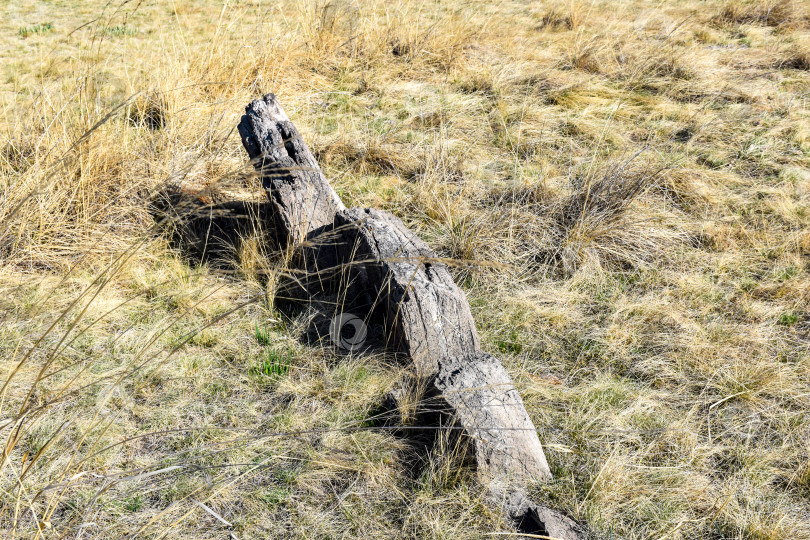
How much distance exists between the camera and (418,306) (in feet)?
7.86

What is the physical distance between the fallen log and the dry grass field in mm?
118

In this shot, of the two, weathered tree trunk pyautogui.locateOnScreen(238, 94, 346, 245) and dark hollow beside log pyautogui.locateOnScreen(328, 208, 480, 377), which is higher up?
weathered tree trunk pyautogui.locateOnScreen(238, 94, 346, 245)

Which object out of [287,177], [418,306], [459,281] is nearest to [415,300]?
[418,306]

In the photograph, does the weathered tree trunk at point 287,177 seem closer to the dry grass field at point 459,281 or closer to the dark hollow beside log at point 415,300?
the dry grass field at point 459,281

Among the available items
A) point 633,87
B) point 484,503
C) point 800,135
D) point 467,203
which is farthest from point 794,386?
point 633,87

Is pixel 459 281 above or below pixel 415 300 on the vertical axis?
below

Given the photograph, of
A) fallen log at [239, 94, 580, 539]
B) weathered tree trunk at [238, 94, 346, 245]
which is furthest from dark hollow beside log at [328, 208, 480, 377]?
weathered tree trunk at [238, 94, 346, 245]

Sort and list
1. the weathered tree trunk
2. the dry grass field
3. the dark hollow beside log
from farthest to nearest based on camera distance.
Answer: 1. the weathered tree trunk
2. the dark hollow beside log
3. the dry grass field

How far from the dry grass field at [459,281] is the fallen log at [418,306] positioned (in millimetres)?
118

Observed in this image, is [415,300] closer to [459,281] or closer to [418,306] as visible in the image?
[418,306]

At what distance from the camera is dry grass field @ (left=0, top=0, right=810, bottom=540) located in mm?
1961

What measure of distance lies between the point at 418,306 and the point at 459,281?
0.70 meters

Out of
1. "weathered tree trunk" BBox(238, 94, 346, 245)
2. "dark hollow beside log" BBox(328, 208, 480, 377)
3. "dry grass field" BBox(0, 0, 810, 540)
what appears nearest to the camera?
"dry grass field" BBox(0, 0, 810, 540)

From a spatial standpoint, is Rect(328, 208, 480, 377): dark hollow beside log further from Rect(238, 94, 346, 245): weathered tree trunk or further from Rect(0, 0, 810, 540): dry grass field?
Rect(238, 94, 346, 245): weathered tree trunk
